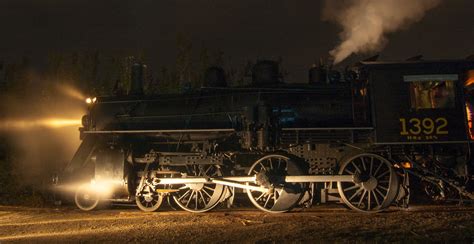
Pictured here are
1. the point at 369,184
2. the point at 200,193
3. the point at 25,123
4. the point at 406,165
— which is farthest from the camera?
the point at 25,123

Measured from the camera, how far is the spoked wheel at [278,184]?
7324 millimetres

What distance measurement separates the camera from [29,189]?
13.1m

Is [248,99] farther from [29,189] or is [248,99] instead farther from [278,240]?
[29,189]

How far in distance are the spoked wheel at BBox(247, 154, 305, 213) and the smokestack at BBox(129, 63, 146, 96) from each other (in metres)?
4.10

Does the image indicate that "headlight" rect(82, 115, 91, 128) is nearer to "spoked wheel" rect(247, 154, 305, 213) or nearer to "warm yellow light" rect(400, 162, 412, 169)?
"spoked wheel" rect(247, 154, 305, 213)

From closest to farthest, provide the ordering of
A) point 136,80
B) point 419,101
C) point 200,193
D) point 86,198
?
Result: point 419,101 → point 200,193 → point 86,198 → point 136,80

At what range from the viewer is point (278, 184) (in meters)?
7.36

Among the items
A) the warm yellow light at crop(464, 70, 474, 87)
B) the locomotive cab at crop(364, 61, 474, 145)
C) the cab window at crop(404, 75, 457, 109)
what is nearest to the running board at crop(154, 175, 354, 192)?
the locomotive cab at crop(364, 61, 474, 145)

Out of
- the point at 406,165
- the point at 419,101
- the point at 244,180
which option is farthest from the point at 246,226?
the point at 419,101

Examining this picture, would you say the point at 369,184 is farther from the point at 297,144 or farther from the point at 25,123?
the point at 25,123

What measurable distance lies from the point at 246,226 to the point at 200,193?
202cm

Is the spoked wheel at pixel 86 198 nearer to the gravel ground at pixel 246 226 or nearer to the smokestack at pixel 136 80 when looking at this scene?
the gravel ground at pixel 246 226

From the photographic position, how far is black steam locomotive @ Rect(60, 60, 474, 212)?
24.0 ft

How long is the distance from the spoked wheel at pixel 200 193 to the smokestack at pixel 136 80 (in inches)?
115
